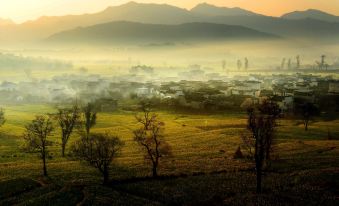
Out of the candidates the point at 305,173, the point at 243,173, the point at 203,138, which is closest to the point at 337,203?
the point at 305,173

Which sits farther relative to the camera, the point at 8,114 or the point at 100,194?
the point at 8,114

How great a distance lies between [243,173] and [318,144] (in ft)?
112

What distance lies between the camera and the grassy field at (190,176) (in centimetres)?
6562

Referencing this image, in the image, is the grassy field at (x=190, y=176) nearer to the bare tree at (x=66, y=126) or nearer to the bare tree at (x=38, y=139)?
the bare tree at (x=38, y=139)

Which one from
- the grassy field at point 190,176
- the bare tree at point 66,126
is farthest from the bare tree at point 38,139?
the bare tree at point 66,126

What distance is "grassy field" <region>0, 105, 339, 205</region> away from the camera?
215 ft

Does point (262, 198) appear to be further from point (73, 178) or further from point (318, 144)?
point (318, 144)

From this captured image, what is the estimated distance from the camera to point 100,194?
6775cm

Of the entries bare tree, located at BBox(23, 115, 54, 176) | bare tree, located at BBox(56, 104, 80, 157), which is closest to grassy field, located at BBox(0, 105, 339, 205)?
bare tree, located at BBox(23, 115, 54, 176)

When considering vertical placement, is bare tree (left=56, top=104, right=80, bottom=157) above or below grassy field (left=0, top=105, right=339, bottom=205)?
above

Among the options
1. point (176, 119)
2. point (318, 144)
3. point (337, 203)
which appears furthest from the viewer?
point (176, 119)

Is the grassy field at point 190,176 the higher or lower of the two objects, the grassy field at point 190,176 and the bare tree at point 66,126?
the lower

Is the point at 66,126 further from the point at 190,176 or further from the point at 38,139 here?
the point at 190,176

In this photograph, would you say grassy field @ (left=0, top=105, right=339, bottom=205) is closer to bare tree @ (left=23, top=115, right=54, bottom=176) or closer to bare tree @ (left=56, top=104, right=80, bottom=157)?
bare tree @ (left=23, top=115, right=54, bottom=176)
